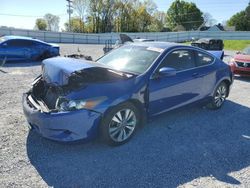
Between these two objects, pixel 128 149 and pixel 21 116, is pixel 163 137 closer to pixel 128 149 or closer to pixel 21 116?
pixel 128 149

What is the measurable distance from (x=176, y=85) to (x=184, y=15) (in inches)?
3049

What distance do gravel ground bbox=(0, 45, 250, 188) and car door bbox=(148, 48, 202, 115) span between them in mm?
510

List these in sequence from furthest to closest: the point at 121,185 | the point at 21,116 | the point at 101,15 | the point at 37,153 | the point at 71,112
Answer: the point at 101,15 < the point at 21,116 < the point at 37,153 < the point at 71,112 < the point at 121,185

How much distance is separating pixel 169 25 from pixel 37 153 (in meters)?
78.8

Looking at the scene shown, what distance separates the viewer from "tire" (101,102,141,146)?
4.25 metres

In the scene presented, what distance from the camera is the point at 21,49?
13.6 metres

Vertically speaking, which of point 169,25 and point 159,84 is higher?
point 169,25

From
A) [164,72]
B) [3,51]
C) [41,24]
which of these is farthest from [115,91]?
[41,24]

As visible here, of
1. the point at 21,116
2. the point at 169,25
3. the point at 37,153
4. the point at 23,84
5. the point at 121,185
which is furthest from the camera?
the point at 169,25

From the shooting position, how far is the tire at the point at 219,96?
21.1 feet

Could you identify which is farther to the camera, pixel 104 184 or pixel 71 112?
pixel 71 112

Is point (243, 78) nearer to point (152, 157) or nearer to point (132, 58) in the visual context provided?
point (132, 58)

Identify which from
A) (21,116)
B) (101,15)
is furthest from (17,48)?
(101,15)

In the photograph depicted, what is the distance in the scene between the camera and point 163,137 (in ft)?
16.4
